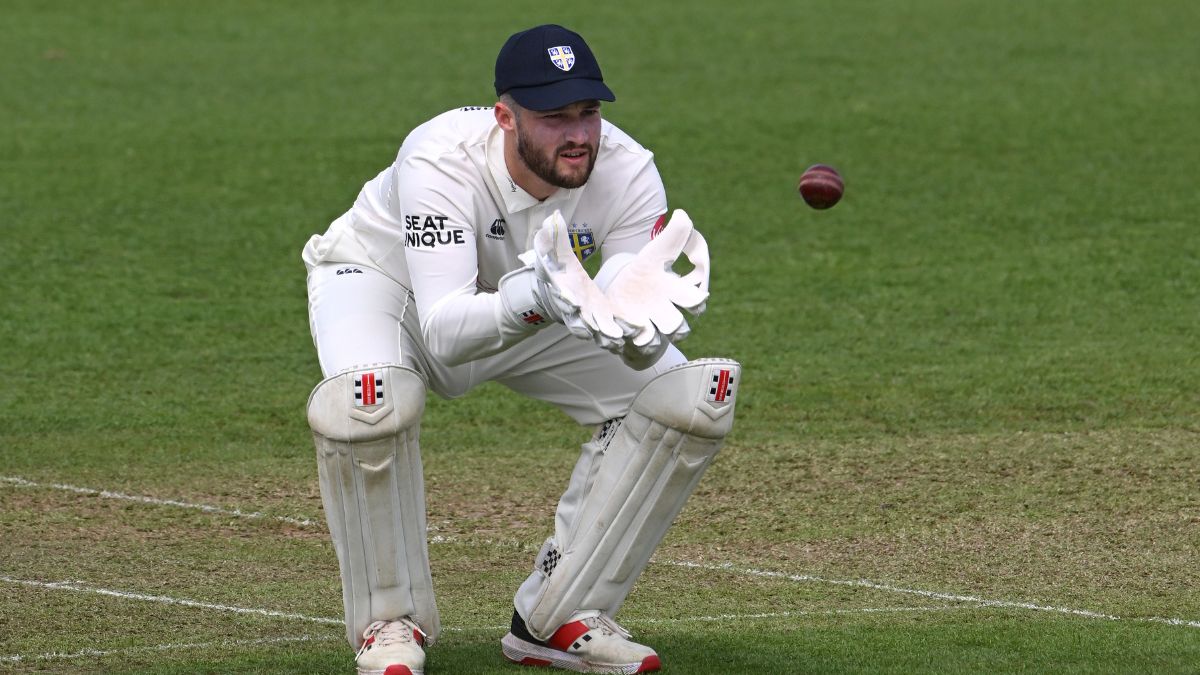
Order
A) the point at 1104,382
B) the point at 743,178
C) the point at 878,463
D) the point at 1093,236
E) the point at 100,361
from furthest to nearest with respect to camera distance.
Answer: the point at 743,178 < the point at 1093,236 < the point at 100,361 < the point at 1104,382 < the point at 878,463

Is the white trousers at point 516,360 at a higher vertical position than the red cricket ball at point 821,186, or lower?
lower

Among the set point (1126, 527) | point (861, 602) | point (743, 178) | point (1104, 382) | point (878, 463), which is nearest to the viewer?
point (861, 602)

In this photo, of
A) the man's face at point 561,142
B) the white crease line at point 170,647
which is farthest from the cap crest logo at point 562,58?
the white crease line at point 170,647

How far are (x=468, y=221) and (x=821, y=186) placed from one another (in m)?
1.62

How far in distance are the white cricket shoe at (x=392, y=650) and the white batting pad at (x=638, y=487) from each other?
35cm

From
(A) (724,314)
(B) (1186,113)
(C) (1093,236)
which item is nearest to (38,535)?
(A) (724,314)

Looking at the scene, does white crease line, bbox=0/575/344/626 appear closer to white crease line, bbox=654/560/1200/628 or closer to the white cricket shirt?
the white cricket shirt

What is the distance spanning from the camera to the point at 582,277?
4.46m

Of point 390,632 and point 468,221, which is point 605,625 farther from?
point 468,221

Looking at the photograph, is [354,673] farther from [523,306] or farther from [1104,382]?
[1104,382]

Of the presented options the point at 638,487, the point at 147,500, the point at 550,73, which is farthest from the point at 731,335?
the point at 550,73

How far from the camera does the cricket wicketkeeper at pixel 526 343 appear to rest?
15.1 ft

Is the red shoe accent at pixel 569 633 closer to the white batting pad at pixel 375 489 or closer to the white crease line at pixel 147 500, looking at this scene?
the white batting pad at pixel 375 489

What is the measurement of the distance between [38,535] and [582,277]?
10.3 feet
